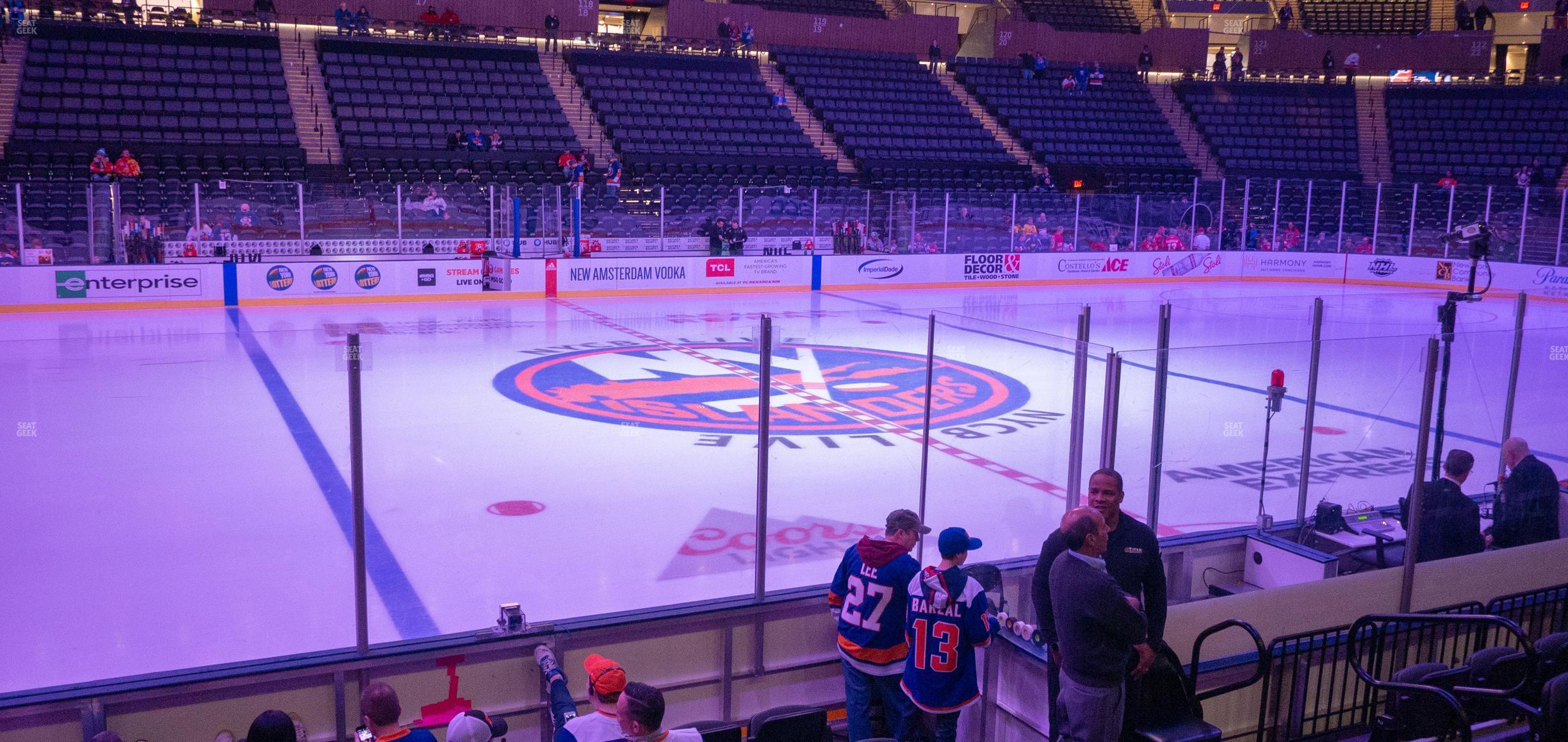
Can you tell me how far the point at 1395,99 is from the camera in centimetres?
3928

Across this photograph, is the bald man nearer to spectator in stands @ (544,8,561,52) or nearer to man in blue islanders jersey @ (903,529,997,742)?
man in blue islanders jersey @ (903,529,997,742)

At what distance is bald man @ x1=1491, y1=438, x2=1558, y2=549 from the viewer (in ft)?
23.3

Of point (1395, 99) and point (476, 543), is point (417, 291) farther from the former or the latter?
point (1395, 99)

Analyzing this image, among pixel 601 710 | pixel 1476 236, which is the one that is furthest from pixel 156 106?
pixel 601 710

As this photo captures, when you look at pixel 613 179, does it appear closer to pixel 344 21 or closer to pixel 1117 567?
pixel 344 21

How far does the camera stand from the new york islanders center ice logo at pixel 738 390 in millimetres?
11102

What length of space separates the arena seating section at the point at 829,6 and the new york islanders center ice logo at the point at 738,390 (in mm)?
24946

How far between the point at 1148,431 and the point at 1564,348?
10.9 feet

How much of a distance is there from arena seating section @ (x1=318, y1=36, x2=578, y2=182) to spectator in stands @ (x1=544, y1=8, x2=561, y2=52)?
1.16 metres

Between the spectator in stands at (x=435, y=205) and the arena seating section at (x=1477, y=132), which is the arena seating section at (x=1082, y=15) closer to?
the arena seating section at (x=1477, y=132)

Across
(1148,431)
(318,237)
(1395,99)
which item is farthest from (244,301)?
(1395,99)

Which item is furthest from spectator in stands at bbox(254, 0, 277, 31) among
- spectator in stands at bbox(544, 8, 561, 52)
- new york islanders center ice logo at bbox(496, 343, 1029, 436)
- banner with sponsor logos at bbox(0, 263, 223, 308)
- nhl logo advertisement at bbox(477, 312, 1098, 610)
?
new york islanders center ice logo at bbox(496, 343, 1029, 436)

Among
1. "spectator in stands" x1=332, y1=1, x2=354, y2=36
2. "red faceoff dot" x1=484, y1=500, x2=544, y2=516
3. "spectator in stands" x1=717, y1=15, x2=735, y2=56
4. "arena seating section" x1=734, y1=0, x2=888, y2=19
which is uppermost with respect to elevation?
"arena seating section" x1=734, y1=0, x2=888, y2=19

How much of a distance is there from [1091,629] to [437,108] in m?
28.0
